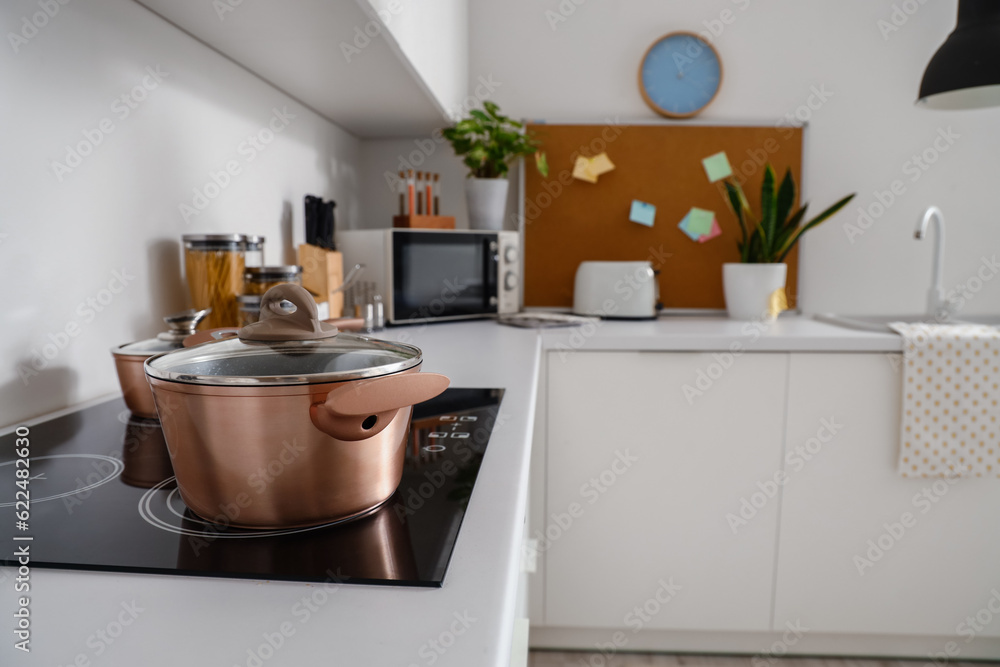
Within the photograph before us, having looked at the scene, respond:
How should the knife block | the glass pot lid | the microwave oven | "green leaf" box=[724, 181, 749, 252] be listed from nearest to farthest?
the glass pot lid
the knife block
the microwave oven
"green leaf" box=[724, 181, 749, 252]

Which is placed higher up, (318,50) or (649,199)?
(318,50)

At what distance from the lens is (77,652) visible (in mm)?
345

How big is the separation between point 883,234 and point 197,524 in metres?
2.39

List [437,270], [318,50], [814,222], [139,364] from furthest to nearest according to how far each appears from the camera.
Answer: [814,222], [437,270], [318,50], [139,364]

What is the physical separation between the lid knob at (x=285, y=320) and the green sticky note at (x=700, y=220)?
194 cm

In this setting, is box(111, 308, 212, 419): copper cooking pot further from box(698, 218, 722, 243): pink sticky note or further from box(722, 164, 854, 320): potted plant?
box(698, 218, 722, 243): pink sticky note

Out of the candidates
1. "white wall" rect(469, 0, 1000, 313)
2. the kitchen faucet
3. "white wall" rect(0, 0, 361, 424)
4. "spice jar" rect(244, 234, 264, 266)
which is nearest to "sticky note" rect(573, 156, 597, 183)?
"white wall" rect(469, 0, 1000, 313)

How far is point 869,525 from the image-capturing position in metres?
1.67

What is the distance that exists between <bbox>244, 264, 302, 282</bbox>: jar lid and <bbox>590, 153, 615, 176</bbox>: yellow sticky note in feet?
4.61

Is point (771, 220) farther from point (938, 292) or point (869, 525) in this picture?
point (869, 525)

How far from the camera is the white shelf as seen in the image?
102cm

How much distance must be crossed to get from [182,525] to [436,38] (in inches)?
55.7

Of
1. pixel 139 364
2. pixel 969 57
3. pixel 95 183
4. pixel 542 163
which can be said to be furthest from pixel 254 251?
pixel 969 57

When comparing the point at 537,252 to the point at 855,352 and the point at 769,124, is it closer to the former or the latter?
the point at 769,124
